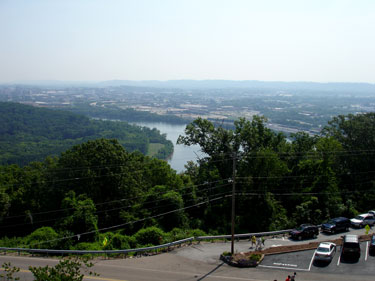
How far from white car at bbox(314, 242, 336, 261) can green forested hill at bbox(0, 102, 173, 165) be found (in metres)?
86.0

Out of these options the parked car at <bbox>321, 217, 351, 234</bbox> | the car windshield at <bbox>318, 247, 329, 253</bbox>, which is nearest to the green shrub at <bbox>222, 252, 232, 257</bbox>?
the car windshield at <bbox>318, 247, 329, 253</bbox>

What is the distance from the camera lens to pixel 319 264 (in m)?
19.7

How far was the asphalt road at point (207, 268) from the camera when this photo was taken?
18078 millimetres

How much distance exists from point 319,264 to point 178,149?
10009 centimetres

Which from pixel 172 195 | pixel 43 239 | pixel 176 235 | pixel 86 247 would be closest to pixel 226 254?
pixel 176 235

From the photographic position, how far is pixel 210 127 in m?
40.6

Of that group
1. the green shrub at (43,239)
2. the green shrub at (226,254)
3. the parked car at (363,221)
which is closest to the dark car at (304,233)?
the parked car at (363,221)

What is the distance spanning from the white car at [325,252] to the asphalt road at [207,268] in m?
0.37

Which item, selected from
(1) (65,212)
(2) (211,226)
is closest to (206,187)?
(2) (211,226)

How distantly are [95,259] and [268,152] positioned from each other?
19.0 metres

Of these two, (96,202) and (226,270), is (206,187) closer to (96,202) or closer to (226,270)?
(96,202)

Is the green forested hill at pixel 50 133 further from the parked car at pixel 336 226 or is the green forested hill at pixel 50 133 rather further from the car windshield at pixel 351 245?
the car windshield at pixel 351 245

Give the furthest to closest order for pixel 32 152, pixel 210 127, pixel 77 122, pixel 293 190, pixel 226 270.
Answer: pixel 77 122
pixel 32 152
pixel 210 127
pixel 293 190
pixel 226 270

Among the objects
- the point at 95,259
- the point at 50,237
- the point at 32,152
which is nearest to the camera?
the point at 95,259
